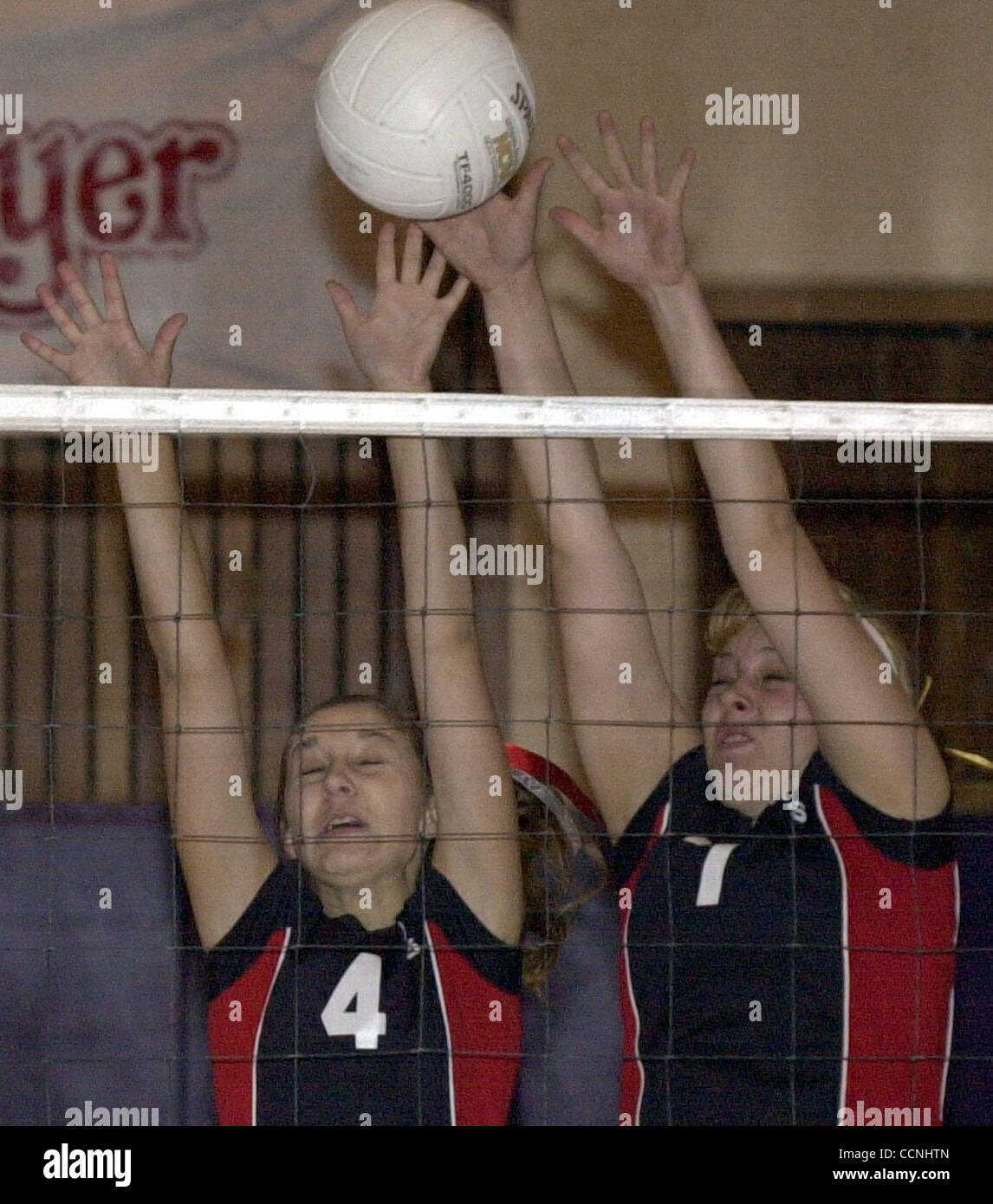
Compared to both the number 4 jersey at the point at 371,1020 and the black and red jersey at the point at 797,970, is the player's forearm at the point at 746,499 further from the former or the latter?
the number 4 jersey at the point at 371,1020

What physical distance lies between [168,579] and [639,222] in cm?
74

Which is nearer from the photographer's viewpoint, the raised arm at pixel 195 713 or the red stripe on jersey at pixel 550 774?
the raised arm at pixel 195 713

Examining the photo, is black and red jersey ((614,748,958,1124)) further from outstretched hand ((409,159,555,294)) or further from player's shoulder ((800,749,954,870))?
outstretched hand ((409,159,555,294))

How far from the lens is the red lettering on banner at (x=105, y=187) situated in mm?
3754

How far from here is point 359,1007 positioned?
1.83m

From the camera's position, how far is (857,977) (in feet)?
6.04

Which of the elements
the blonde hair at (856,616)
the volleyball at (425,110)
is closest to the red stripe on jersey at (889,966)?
the blonde hair at (856,616)

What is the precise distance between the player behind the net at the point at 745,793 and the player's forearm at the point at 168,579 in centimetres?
44

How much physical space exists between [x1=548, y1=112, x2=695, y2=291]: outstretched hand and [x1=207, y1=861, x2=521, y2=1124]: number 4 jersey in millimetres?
785

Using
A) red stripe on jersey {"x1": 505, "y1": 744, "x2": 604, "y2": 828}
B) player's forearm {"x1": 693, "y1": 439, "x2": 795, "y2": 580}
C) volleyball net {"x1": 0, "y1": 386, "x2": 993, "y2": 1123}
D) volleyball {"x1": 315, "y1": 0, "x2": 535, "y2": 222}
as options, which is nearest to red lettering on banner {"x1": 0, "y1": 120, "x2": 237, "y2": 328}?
volleyball net {"x1": 0, "y1": 386, "x2": 993, "y2": 1123}

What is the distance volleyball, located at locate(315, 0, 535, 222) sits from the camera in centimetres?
202

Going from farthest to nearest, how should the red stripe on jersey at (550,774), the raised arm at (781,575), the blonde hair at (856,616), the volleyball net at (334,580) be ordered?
1. the volleyball net at (334,580)
2. the red stripe on jersey at (550,774)
3. the blonde hair at (856,616)
4. the raised arm at (781,575)

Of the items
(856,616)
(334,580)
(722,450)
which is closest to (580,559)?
(722,450)

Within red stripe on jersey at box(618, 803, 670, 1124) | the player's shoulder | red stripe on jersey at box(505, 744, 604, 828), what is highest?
red stripe on jersey at box(505, 744, 604, 828)
